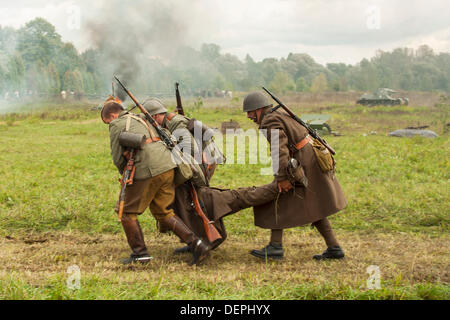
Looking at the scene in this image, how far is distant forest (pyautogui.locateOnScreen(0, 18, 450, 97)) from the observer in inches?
657

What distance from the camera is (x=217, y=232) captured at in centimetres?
551

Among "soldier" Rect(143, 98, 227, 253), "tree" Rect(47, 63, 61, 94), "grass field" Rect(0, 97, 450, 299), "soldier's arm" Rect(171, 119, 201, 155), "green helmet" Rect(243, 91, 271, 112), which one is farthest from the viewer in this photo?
"tree" Rect(47, 63, 61, 94)

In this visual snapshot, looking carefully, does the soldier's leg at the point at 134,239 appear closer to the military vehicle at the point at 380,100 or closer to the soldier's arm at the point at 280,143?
the soldier's arm at the point at 280,143

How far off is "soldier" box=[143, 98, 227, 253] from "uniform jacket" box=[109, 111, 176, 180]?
1.63 feet

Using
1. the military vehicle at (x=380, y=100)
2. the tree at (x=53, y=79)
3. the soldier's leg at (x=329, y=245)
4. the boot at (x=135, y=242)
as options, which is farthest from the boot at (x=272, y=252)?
the military vehicle at (x=380, y=100)

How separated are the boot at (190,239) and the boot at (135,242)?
1.13 feet

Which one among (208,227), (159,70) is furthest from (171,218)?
(159,70)

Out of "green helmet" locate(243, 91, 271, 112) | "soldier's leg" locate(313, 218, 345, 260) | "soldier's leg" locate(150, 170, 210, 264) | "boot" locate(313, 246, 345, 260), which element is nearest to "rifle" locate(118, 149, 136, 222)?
"soldier's leg" locate(150, 170, 210, 264)

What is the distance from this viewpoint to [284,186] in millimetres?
5398

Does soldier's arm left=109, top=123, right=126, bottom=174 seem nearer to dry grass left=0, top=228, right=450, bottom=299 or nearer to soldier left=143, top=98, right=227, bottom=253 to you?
soldier left=143, top=98, right=227, bottom=253

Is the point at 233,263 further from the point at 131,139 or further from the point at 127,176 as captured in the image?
the point at 131,139

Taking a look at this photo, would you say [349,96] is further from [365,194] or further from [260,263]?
[260,263]

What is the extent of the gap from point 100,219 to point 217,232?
259cm

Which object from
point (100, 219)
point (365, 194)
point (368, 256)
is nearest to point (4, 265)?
point (100, 219)
